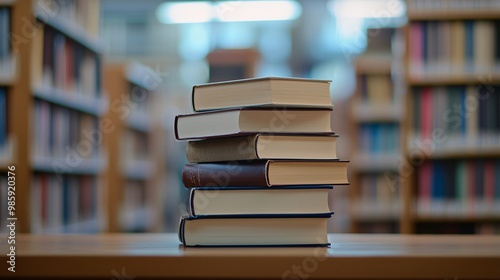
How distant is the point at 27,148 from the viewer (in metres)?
3.12

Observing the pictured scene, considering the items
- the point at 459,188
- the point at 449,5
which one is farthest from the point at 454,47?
the point at 459,188

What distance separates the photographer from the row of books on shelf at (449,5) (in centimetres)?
352

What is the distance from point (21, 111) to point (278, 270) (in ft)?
8.25

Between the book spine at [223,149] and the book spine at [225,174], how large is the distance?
13 mm

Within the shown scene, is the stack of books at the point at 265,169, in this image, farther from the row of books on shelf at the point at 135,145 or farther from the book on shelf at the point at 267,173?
the row of books on shelf at the point at 135,145

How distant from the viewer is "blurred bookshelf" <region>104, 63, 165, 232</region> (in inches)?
198

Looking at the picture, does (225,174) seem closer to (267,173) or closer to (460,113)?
(267,173)

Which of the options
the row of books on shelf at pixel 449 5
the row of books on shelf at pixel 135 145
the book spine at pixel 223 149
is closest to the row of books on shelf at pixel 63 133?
the row of books on shelf at pixel 135 145

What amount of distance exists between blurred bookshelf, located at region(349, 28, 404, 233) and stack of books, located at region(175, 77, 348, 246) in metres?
3.93

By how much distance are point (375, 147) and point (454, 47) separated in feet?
5.18

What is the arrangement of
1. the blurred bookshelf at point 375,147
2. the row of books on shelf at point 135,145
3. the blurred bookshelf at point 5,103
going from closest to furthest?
the blurred bookshelf at point 5,103 < the blurred bookshelf at point 375,147 < the row of books on shelf at point 135,145

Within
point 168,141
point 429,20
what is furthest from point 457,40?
point 168,141

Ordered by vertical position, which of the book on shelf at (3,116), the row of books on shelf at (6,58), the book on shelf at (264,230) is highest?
the row of books on shelf at (6,58)

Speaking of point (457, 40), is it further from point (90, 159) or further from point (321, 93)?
point (321, 93)
